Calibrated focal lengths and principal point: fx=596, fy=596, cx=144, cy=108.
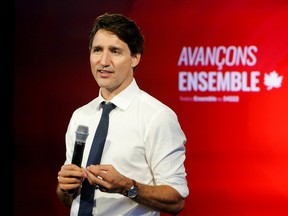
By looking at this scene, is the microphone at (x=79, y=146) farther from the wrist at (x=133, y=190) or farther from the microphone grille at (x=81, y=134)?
the wrist at (x=133, y=190)

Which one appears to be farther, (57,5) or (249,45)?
(57,5)

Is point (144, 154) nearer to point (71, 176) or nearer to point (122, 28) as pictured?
point (71, 176)

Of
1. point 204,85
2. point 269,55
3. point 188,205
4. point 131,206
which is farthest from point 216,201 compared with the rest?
point 131,206

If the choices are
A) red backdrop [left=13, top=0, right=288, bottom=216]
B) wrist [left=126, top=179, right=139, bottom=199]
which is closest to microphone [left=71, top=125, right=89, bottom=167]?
wrist [left=126, top=179, right=139, bottom=199]

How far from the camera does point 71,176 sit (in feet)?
6.05

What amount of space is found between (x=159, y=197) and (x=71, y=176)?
305 mm

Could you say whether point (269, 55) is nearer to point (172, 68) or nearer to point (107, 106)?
point (172, 68)

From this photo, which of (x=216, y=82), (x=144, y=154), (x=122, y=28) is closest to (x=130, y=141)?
(x=144, y=154)

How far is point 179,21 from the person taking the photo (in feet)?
11.7

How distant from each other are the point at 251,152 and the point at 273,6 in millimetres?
838

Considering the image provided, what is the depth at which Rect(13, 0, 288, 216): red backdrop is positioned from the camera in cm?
337

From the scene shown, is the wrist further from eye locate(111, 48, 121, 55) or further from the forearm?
eye locate(111, 48, 121, 55)

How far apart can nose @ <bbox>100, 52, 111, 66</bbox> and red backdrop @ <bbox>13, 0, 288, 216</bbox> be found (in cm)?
146

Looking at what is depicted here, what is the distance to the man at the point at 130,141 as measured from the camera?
1.96 m
